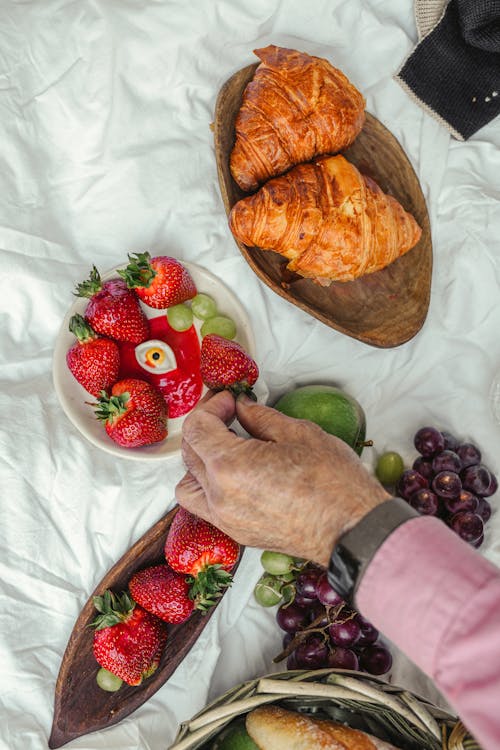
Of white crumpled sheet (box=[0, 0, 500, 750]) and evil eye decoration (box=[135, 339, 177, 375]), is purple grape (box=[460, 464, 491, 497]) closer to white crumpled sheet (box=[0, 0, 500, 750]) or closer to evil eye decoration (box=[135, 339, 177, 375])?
white crumpled sheet (box=[0, 0, 500, 750])

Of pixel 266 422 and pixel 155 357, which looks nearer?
pixel 266 422

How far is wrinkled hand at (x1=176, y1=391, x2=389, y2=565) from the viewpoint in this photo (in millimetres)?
859

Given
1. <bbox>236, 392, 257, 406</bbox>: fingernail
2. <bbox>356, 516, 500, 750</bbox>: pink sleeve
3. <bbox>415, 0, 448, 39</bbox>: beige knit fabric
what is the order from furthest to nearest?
<bbox>415, 0, 448, 39</bbox>: beige knit fabric
<bbox>236, 392, 257, 406</bbox>: fingernail
<bbox>356, 516, 500, 750</bbox>: pink sleeve

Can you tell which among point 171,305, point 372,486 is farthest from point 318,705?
point 171,305

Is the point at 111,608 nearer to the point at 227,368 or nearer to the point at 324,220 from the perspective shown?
the point at 227,368

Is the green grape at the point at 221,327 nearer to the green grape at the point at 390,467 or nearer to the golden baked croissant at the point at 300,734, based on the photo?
the green grape at the point at 390,467

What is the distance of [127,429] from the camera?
47.9 inches

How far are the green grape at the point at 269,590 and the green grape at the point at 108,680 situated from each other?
0.99 feet

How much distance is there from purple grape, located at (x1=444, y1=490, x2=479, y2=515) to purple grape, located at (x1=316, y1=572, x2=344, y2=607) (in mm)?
278

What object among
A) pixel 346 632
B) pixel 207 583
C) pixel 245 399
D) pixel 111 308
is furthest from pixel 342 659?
pixel 111 308

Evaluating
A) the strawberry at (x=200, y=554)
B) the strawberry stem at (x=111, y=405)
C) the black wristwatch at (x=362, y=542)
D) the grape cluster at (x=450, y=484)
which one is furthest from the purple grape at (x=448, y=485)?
the strawberry stem at (x=111, y=405)

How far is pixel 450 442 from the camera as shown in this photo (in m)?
1.39

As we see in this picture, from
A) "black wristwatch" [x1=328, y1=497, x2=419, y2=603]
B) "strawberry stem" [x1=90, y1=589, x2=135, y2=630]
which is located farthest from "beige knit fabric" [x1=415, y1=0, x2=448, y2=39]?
"strawberry stem" [x1=90, y1=589, x2=135, y2=630]

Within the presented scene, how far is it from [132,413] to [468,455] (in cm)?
66
